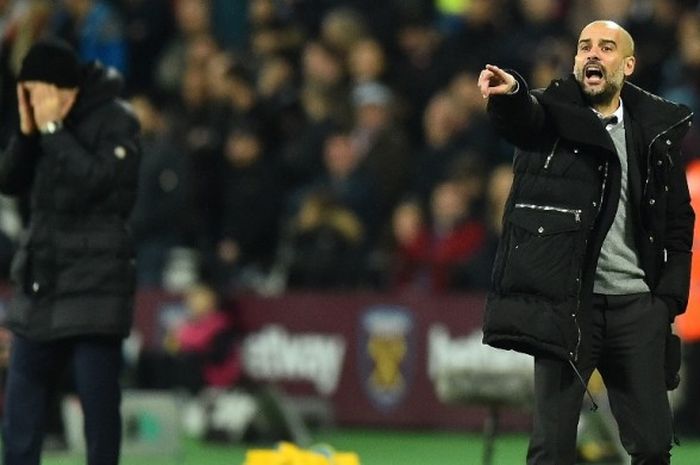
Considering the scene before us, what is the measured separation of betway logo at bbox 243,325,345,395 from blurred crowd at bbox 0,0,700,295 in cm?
47

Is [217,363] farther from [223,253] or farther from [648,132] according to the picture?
[648,132]

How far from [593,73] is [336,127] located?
9.21 meters

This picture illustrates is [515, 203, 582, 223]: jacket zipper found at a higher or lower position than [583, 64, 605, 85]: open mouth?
lower

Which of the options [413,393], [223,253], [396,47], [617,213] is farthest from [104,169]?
[396,47]

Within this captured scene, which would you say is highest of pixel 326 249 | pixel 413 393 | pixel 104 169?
pixel 104 169

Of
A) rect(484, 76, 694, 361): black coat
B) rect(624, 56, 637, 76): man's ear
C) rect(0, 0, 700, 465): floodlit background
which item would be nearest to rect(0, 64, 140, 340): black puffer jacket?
rect(484, 76, 694, 361): black coat

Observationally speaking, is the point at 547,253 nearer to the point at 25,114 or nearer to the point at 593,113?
the point at 593,113

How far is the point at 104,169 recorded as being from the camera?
28.1 ft

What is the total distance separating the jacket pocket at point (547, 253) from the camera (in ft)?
24.7

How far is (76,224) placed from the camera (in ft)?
28.4

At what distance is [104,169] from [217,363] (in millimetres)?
6783

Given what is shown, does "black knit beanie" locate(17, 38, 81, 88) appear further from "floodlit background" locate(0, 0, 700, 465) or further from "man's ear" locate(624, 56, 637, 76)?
"floodlit background" locate(0, 0, 700, 465)

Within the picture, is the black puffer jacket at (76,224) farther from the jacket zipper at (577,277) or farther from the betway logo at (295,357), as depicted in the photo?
the betway logo at (295,357)

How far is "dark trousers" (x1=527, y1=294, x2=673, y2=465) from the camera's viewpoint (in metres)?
7.59
